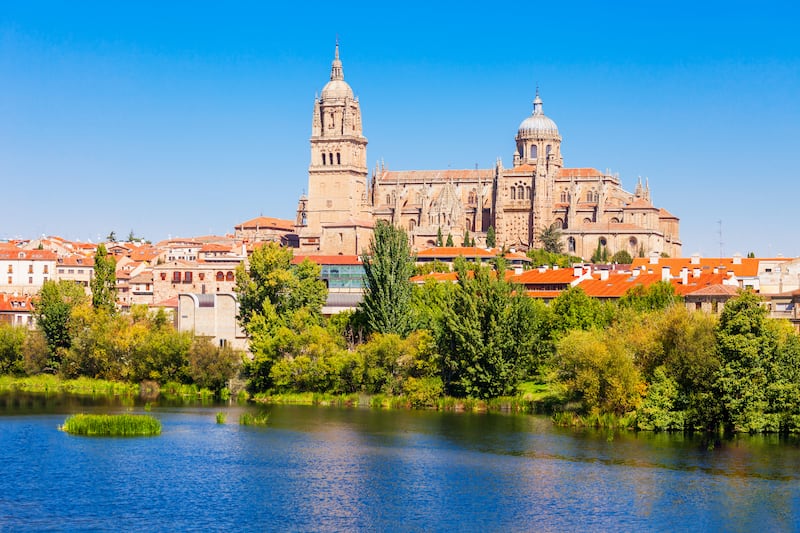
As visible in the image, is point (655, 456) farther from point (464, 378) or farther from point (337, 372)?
point (337, 372)

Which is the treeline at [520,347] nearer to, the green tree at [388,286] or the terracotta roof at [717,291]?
the green tree at [388,286]

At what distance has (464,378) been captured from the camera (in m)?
51.9

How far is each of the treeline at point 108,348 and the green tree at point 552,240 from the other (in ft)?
219

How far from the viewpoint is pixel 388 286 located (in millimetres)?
58906

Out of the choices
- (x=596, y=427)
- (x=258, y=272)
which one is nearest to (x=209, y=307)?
(x=258, y=272)

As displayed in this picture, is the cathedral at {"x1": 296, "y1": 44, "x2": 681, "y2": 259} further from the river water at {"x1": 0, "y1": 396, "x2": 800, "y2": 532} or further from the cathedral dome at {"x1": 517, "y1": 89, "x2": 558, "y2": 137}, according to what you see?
the river water at {"x1": 0, "y1": 396, "x2": 800, "y2": 532}

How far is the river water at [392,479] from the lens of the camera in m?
32.3

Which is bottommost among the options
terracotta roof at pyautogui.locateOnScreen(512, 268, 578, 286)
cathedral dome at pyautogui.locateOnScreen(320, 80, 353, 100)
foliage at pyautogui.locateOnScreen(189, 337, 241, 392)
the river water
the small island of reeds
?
the river water

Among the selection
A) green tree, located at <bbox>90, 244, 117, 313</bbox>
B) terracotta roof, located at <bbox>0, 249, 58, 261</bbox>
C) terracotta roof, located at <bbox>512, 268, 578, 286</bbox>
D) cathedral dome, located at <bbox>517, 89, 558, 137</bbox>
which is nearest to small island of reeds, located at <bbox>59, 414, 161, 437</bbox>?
green tree, located at <bbox>90, 244, 117, 313</bbox>

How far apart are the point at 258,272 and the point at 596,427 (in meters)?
21.7

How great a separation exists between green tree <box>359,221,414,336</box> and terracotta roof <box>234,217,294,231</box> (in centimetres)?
8033

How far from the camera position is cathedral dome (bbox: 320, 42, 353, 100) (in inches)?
4906

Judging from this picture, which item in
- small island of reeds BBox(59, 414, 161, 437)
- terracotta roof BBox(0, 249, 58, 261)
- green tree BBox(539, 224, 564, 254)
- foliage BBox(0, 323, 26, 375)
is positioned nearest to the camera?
small island of reeds BBox(59, 414, 161, 437)

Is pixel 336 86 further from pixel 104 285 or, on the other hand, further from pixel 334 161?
pixel 104 285
